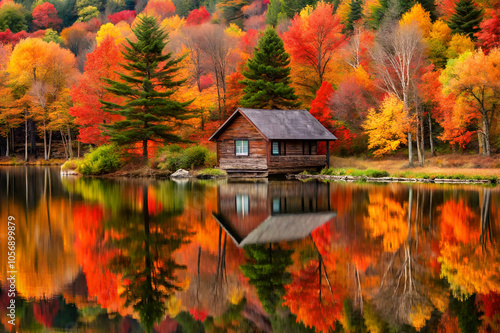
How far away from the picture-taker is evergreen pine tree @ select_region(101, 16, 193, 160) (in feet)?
129

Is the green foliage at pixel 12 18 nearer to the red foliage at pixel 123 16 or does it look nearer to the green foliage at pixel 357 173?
the red foliage at pixel 123 16

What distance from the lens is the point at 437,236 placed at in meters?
12.2

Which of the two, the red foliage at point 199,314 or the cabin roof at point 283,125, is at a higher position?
the cabin roof at point 283,125

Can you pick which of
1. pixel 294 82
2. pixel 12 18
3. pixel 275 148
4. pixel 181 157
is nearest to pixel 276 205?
pixel 275 148

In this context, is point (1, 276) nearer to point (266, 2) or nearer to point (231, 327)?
point (231, 327)

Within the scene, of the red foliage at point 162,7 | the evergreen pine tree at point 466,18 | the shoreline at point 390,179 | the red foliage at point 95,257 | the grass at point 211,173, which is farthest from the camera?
the red foliage at point 162,7

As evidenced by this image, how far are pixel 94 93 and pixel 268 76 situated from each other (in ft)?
56.7

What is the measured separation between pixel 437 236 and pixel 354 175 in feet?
71.5

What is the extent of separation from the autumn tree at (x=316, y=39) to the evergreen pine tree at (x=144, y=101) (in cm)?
1520

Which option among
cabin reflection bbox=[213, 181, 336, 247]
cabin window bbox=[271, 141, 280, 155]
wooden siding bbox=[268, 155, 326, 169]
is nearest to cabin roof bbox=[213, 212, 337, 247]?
cabin reflection bbox=[213, 181, 336, 247]

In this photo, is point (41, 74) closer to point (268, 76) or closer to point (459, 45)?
point (268, 76)

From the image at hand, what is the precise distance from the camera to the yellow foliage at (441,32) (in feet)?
154

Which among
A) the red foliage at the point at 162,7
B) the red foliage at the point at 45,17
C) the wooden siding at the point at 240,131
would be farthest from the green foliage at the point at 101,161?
the red foliage at the point at 45,17

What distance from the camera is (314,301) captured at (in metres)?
7.51
